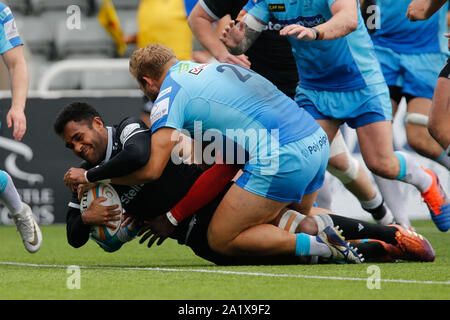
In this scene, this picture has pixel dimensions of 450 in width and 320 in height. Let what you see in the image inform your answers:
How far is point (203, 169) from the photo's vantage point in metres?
4.77

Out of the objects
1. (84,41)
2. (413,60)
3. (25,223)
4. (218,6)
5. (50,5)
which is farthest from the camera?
(50,5)

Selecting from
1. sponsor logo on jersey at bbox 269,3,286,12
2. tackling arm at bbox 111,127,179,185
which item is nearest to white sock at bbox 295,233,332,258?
tackling arm at bbox 111,127,179,185

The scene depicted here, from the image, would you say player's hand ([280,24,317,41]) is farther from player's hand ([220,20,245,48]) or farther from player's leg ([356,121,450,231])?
player's leg ([356,121,450,231])

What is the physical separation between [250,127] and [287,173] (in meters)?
0.29

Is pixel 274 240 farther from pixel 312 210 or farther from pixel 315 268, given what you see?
pixel 312 210

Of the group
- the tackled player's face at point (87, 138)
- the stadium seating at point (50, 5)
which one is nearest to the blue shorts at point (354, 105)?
the tackled player's face at point (87, 138)

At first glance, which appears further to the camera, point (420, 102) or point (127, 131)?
point (420, 102)

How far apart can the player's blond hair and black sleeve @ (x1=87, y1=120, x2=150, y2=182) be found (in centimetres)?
33

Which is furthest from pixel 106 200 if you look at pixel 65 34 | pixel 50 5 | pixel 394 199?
pixel 50 5

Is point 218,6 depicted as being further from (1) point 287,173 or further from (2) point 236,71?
(1) point 287,173

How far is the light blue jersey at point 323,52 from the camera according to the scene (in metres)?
4.87

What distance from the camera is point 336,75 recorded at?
16.8 feet

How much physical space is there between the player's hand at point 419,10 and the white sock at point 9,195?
7.88 feet
